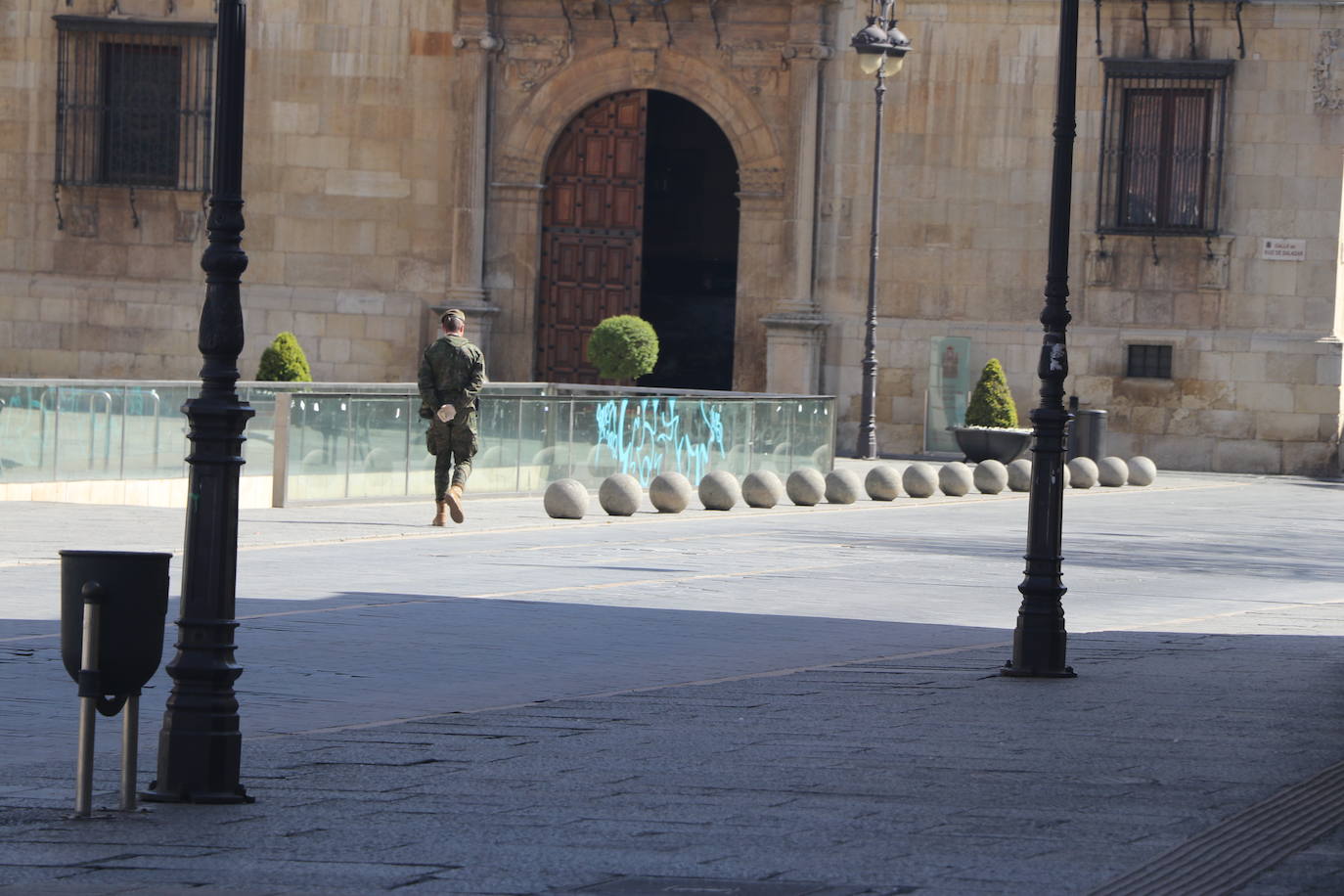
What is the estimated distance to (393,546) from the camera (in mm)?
19109

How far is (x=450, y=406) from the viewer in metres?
20.8

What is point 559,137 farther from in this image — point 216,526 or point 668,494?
point 216,526

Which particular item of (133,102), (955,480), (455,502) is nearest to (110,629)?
(455,502)

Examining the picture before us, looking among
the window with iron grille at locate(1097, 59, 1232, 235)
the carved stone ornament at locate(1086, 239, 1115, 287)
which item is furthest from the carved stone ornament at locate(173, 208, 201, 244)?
the window with iron grille at locate(1097, 59, 1232, 235)

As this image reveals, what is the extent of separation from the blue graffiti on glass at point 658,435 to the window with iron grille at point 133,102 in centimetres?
1357

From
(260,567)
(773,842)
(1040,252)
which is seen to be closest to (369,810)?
(773,842)

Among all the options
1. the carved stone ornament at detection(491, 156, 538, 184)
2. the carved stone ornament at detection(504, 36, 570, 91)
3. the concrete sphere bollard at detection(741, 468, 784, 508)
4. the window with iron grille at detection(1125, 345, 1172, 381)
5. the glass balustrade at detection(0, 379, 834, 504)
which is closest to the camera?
the glass balustrade at detection(0, 379, 834, 504)

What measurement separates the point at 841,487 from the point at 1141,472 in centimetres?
689

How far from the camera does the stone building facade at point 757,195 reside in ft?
118

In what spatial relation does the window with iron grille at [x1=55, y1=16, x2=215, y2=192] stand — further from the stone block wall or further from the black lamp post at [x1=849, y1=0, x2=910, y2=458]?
the black lamp post at [x1=849, y1=0, x2=910, y2=458]

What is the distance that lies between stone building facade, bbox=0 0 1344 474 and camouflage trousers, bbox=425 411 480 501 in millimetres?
16223

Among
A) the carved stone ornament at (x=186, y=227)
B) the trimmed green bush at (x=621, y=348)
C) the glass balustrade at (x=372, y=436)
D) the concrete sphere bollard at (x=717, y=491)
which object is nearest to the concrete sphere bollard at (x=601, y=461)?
the glass balustrade at (x=372, y=436)

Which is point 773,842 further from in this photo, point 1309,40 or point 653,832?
point 1309,40

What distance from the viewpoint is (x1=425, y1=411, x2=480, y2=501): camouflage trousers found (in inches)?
821
